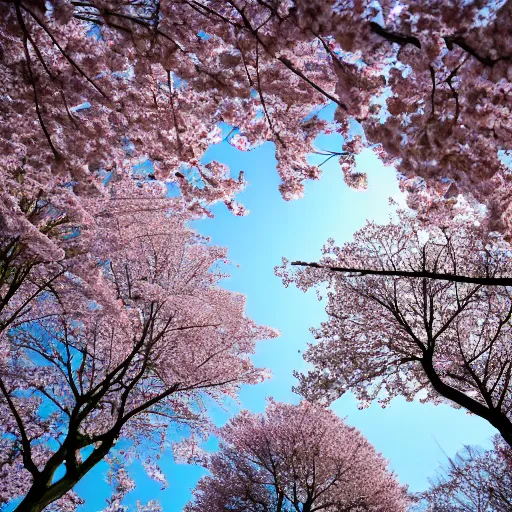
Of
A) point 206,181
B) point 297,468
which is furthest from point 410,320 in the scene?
point 297,468

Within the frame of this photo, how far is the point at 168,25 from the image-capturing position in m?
2.92

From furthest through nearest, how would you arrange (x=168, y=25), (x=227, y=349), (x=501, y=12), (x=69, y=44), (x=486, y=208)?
(x=227, y=349)
(x=486, y=208)
(x=69, y=44)
(x=168, y=25)
(x=501, y=12)

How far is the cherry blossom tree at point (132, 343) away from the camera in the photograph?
8.16m

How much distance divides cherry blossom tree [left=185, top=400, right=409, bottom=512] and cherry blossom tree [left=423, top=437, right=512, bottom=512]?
178 cm

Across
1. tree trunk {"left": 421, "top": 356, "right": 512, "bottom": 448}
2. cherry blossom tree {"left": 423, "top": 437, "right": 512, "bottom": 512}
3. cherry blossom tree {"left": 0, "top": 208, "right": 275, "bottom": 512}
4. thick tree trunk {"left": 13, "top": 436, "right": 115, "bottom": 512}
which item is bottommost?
cherry blossom tree {"left": 423, "top": 437, "right": 512, "bottom": 512}

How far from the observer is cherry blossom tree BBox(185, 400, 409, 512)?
47.9 feet

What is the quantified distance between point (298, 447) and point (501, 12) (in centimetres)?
1671

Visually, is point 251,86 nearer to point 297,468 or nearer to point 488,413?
point 488,413

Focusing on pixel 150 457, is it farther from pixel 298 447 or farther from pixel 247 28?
pixel 247 28

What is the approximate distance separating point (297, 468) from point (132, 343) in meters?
9.93

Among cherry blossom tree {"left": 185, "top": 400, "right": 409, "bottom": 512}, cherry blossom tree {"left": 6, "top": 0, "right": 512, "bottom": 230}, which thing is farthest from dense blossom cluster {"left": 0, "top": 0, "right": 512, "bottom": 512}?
cherry blossom tree {"left": 185, "top": 400, "right": 409, "bottom": 512}

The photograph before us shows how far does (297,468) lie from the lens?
14625 millimetres

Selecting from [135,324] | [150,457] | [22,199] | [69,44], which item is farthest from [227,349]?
[69,44]

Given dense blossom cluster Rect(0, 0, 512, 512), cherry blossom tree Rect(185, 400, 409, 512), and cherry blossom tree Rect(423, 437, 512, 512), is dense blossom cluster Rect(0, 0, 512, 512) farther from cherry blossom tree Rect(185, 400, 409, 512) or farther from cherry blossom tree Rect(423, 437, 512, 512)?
cherry blossom tree Rect(423, 437, 512, 512)
